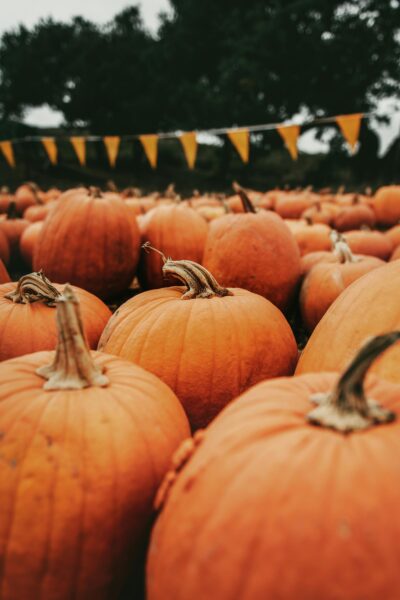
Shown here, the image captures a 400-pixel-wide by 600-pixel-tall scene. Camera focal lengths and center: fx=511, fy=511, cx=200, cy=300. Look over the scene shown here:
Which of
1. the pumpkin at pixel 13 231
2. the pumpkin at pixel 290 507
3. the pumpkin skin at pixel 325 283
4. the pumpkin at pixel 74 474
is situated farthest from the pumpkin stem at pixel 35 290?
the pumpkin at pixel 13 231

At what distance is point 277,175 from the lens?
27422 millimetres

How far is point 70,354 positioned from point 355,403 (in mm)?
745

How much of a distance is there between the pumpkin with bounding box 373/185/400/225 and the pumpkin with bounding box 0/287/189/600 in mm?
8707

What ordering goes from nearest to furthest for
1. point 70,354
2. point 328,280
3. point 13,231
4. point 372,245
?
point 70,354, point 328,280, point 372,245, point 13,231

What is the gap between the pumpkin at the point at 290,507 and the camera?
2.85 feet

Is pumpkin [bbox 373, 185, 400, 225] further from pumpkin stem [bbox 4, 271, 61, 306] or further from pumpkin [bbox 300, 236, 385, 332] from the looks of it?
pumpkin stem [bbox 4, 271, 61, 306]

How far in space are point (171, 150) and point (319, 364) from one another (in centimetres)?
3116

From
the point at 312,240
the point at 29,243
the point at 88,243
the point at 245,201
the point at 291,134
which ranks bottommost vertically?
the point at 312,240

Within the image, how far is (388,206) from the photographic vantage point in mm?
9219

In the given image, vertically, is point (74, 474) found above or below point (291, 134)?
below

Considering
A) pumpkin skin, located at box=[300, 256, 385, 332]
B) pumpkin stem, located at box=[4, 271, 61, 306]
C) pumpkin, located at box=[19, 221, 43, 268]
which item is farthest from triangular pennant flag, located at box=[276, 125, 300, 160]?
pumpkin stem, located at box=[4, 271, 61, 306]

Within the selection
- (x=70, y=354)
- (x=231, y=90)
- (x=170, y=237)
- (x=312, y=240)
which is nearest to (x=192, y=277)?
(x=70, y=354)

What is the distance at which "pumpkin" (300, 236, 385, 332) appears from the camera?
3330 millimetres

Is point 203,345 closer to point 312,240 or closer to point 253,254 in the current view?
point 253,254
